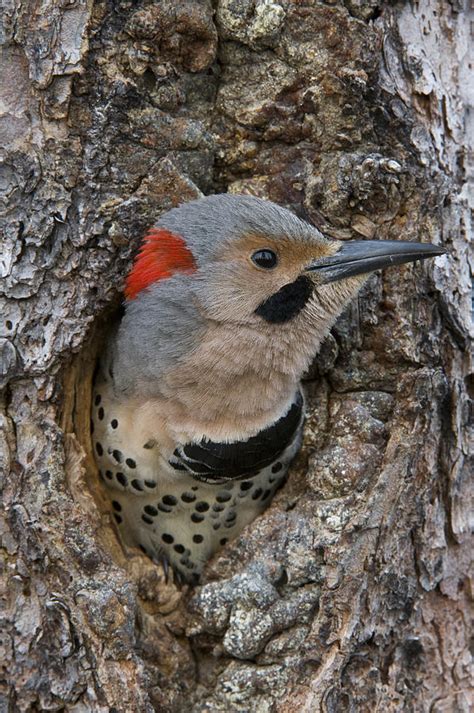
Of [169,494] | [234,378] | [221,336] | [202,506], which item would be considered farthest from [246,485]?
[221,336]

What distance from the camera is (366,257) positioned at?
3031 mm

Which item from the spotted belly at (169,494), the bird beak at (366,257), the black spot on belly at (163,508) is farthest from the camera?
the black spot on belly at (163,508)

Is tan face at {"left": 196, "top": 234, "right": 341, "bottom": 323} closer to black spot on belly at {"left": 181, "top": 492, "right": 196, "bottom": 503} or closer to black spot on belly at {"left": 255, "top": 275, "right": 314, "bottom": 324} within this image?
black spot on belly at {"left": 255, "top": 275, "right": 314, "bottom": 324}

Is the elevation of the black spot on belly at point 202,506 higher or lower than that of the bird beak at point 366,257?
lower

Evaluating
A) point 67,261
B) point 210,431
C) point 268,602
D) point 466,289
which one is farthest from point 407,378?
point 67,261

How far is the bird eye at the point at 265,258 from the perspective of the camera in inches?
121

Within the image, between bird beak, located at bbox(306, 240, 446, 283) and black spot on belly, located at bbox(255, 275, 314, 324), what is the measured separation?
0.20 feet

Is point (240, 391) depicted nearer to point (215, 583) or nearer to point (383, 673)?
point (215, 583)

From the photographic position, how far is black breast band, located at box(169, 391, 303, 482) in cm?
315

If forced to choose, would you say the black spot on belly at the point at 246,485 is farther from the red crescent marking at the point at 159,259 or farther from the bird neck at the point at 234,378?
the red crescent marking at the point at 159,259

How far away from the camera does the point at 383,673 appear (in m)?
3.15

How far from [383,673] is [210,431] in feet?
3.62

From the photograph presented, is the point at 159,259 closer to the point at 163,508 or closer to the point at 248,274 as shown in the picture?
the point at 248,274

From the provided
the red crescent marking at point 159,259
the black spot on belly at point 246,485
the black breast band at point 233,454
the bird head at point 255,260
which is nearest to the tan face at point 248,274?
the bird head at point 255,260
